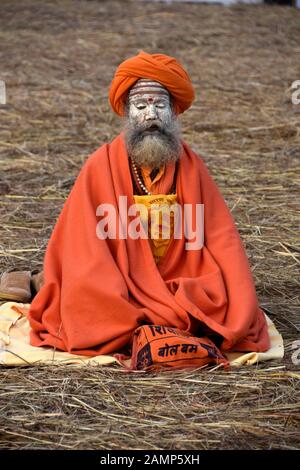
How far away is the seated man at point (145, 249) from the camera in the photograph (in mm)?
5246

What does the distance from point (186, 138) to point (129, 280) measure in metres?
4.12

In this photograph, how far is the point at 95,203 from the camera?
216 inches

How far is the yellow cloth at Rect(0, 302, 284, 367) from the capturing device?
5.20 m

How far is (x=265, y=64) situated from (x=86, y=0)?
3.72 meters

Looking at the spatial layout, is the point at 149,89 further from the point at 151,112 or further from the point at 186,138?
the point at 186,138

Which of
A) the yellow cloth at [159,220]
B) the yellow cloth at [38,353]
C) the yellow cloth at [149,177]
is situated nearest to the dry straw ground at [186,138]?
the yellow cloth at [38,353]

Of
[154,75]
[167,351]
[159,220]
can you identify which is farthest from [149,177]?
[167,351]

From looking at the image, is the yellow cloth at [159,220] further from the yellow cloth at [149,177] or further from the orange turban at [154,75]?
the orange turban at [154,75]

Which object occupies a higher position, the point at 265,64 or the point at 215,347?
the point at 265,64

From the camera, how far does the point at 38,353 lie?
5.30 meters

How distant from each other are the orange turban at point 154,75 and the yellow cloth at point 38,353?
1355mm

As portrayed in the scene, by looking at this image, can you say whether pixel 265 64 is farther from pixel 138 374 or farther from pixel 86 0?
pixel 138 374
